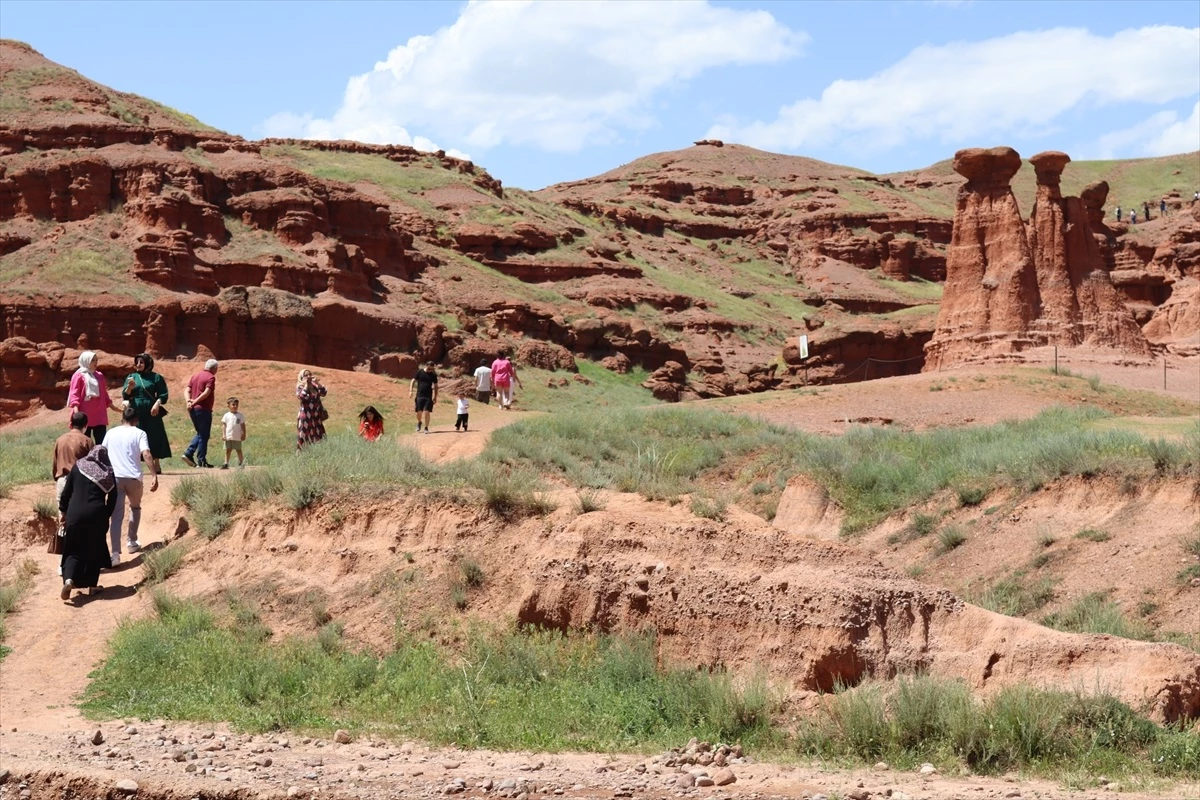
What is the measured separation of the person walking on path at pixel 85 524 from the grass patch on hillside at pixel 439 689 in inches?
40.2

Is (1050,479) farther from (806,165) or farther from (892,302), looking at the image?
(806,165)

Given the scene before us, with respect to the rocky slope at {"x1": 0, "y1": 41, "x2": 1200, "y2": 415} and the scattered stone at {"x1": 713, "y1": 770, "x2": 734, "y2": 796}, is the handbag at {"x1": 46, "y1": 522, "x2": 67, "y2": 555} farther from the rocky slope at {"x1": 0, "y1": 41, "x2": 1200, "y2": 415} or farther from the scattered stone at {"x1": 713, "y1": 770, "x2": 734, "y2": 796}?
the rocky slope at {"x1": 0, "y1": 41, "x2": 1200, "y2": 415}

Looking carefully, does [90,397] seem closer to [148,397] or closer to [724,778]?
[148,397]

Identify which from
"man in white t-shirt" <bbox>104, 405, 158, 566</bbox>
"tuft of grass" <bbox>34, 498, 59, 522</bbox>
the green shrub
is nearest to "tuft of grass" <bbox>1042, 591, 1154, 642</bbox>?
the green shrub

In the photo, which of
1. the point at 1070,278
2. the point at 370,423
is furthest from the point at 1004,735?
the point at 1070,278

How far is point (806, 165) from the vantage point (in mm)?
114375

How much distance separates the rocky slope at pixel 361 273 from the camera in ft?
131

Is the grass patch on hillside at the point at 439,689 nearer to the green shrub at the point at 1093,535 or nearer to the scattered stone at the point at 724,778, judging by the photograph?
the scattered stone at the point at 724,778

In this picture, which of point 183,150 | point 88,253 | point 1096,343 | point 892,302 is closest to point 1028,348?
Answer: point 1096,343

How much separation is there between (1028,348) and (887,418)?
8194mm

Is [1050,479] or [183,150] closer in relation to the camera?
[1050,479]

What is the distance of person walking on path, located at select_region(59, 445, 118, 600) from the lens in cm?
1211

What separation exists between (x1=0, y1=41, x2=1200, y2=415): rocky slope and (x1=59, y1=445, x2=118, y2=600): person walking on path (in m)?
26.1

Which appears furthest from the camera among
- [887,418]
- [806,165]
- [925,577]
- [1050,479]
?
[806,165]
